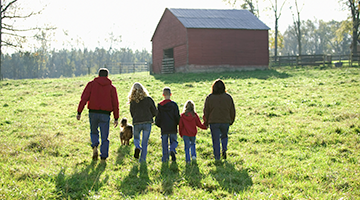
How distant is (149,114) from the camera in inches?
253

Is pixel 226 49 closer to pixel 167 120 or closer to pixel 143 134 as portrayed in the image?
pixel 167 120

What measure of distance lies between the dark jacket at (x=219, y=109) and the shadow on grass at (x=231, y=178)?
3.21 feet

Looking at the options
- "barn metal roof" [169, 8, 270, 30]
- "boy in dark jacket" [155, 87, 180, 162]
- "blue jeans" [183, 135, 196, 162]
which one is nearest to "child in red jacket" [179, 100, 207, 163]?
"blue jeans" [183, 135, 196, 162]

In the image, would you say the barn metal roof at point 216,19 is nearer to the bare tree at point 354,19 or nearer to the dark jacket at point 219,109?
the bare tree at point 354,19

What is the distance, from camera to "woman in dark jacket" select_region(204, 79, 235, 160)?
21.6 ft

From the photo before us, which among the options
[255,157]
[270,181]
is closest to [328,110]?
[255,157]

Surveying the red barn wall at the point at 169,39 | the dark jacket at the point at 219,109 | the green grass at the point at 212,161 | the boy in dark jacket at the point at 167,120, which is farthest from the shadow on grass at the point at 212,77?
the boy in dark jacket at the point at 167,120

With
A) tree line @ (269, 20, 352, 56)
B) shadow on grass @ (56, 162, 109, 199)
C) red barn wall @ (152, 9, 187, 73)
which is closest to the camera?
shadow on grass @ (56, 162, 109, 199)

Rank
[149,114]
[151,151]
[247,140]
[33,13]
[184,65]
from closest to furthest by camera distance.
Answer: [149,114] → [151,151] → [247,140] → [184,65] → [33,13]

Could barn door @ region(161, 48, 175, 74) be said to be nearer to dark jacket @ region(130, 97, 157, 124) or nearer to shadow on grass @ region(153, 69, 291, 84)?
shadow on grass @ region(153, 69, 291, 84)

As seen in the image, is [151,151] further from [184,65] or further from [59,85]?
[184,65]

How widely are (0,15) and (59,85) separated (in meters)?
13.5

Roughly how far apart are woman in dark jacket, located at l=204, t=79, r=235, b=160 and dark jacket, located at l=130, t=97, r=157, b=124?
1.25 meters

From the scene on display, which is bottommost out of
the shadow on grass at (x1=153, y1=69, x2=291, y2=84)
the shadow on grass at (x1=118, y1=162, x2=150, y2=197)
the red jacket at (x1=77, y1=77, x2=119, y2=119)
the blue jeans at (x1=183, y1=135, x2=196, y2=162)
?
the shadow on grass at (x1=118, y1=162, x2=150, y2=197)
